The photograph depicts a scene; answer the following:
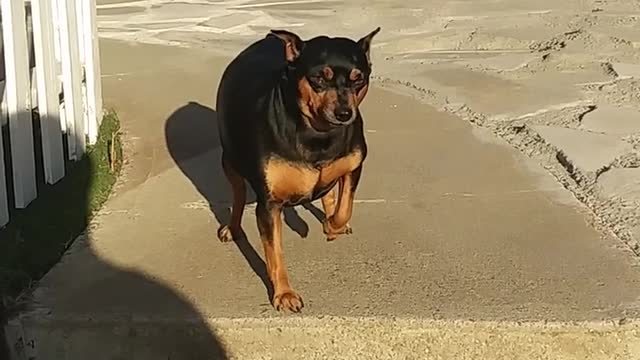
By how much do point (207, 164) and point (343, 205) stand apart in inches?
69.5

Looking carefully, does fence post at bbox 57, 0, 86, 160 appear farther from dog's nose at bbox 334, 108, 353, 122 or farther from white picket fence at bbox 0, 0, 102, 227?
dog's nose at bbox 334, 108, 353, 122

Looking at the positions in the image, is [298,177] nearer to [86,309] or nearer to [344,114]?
[344,114]

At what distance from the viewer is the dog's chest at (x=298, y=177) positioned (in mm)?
4457

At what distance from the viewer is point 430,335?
4.26 metres

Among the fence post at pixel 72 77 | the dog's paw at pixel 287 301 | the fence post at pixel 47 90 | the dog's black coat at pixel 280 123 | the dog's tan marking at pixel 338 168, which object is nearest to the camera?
the dog's black coat at pixel 280 123

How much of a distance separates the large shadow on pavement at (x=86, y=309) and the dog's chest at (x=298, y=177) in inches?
22.9

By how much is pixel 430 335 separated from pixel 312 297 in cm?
53

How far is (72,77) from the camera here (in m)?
6.20

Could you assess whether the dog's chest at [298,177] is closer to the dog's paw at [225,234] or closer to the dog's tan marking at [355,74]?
the dog's tan marking at [355,74]

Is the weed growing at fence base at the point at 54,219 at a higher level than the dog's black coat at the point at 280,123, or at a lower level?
lower

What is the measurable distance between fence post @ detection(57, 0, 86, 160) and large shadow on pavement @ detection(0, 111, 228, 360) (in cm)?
120

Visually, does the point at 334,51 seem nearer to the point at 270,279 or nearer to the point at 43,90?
the point at 270,279

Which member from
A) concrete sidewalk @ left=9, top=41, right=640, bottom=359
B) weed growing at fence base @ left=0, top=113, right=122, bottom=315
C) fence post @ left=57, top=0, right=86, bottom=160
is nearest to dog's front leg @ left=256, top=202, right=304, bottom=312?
concrete sidewalk @ left=9, top=41, right=640, bottom=359

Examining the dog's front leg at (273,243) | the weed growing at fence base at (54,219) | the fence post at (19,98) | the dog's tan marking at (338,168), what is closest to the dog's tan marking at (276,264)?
the dog's front leg at (273,243)
